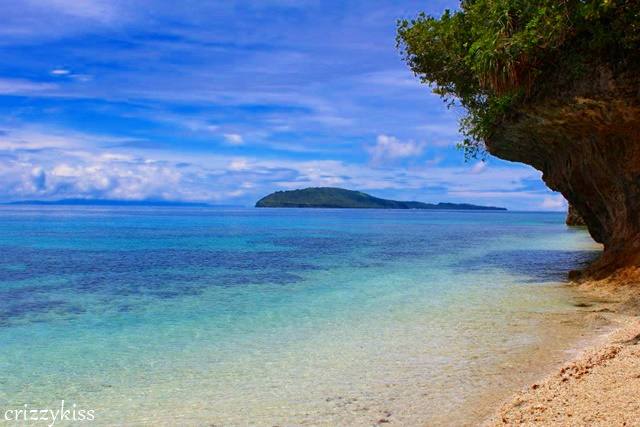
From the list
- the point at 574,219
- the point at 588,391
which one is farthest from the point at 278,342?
the point at 574,219

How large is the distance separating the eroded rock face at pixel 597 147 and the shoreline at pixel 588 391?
7037 mm

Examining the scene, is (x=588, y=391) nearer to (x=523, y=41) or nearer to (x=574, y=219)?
(x=523, y=41)

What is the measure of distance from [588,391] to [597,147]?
500 inches

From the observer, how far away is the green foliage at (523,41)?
45.6ft

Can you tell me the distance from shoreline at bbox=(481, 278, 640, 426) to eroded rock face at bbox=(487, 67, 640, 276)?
7037 millimetres

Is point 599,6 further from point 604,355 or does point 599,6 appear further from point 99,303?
point 99,303

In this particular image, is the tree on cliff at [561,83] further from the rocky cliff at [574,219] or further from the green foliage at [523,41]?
the rocky cliff at [574,219]

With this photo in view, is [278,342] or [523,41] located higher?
[523,41]

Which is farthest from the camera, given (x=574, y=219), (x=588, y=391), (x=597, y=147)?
(x=574, y=219)

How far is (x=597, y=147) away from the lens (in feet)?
56.5

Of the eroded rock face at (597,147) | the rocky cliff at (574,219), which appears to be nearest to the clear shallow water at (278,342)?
the eroded rock face at (597,147)

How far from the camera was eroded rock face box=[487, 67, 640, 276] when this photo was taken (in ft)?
48.0

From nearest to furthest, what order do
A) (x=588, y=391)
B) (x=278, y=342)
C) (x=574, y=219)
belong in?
(x=588, y=391) < (x=278, y=342) < (x=574, y=219)

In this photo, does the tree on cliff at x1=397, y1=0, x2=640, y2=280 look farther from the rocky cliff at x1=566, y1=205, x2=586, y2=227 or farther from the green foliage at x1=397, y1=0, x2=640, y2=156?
the rocky cliff at x1=566, y1=205, x2=586, y2=227
